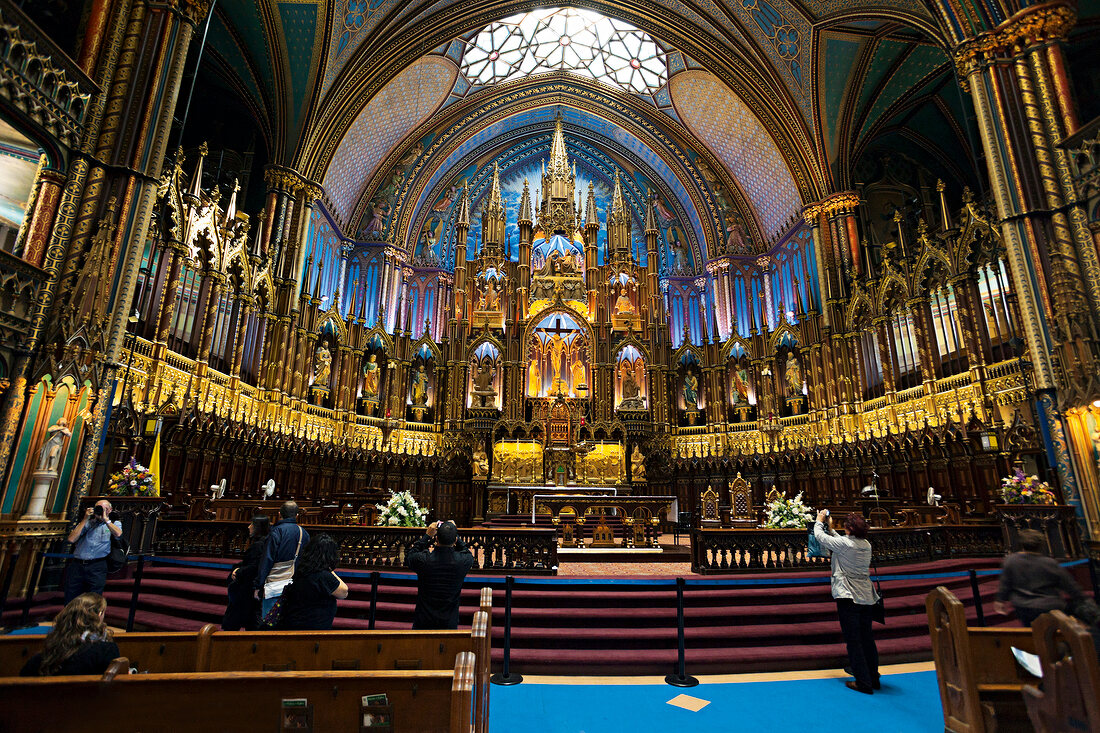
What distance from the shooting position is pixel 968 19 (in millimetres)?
13789

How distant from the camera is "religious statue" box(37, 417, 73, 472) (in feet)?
28.2

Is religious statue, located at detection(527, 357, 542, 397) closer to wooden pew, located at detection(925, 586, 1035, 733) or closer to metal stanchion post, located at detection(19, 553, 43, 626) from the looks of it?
metal stanchion post, located at detection(19, 553, 43, 626)

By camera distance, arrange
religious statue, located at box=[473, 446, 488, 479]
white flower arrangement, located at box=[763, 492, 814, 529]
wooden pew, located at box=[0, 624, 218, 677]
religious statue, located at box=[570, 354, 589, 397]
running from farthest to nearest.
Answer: religious statue, located at box=[570, 354, 589, 397]
religious statue, located at box=[473, 446, 488, 479]
white flower arrangement, located at box=[763, 492, 814, 529]
wooden pew, located at box=[0, 624, 218, 677]

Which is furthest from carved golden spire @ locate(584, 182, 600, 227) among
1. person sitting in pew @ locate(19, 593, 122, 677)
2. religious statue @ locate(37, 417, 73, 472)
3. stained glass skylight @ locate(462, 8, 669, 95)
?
person sitting in pew @ locate(19, 593, 122, 677)


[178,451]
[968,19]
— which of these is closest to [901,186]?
[968,19]

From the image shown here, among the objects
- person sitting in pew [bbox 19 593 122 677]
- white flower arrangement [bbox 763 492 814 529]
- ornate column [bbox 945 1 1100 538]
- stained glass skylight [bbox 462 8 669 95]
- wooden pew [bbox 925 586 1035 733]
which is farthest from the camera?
stained glass skylight [bbox 462 8 669 95]

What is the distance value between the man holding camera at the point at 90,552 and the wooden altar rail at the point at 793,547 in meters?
8.73

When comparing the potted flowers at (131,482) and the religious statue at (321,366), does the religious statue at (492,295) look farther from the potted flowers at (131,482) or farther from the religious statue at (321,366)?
the potted flowers at (131,482)

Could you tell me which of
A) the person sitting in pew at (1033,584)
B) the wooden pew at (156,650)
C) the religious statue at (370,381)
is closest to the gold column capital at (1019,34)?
the person sitting in pew at (1033,584)

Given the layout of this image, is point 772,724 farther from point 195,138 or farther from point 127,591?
point 195,138

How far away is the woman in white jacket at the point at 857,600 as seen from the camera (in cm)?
548

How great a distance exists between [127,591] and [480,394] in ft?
48.7

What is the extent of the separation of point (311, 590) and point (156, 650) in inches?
42.3

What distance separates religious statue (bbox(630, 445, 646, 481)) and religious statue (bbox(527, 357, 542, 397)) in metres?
5.01
